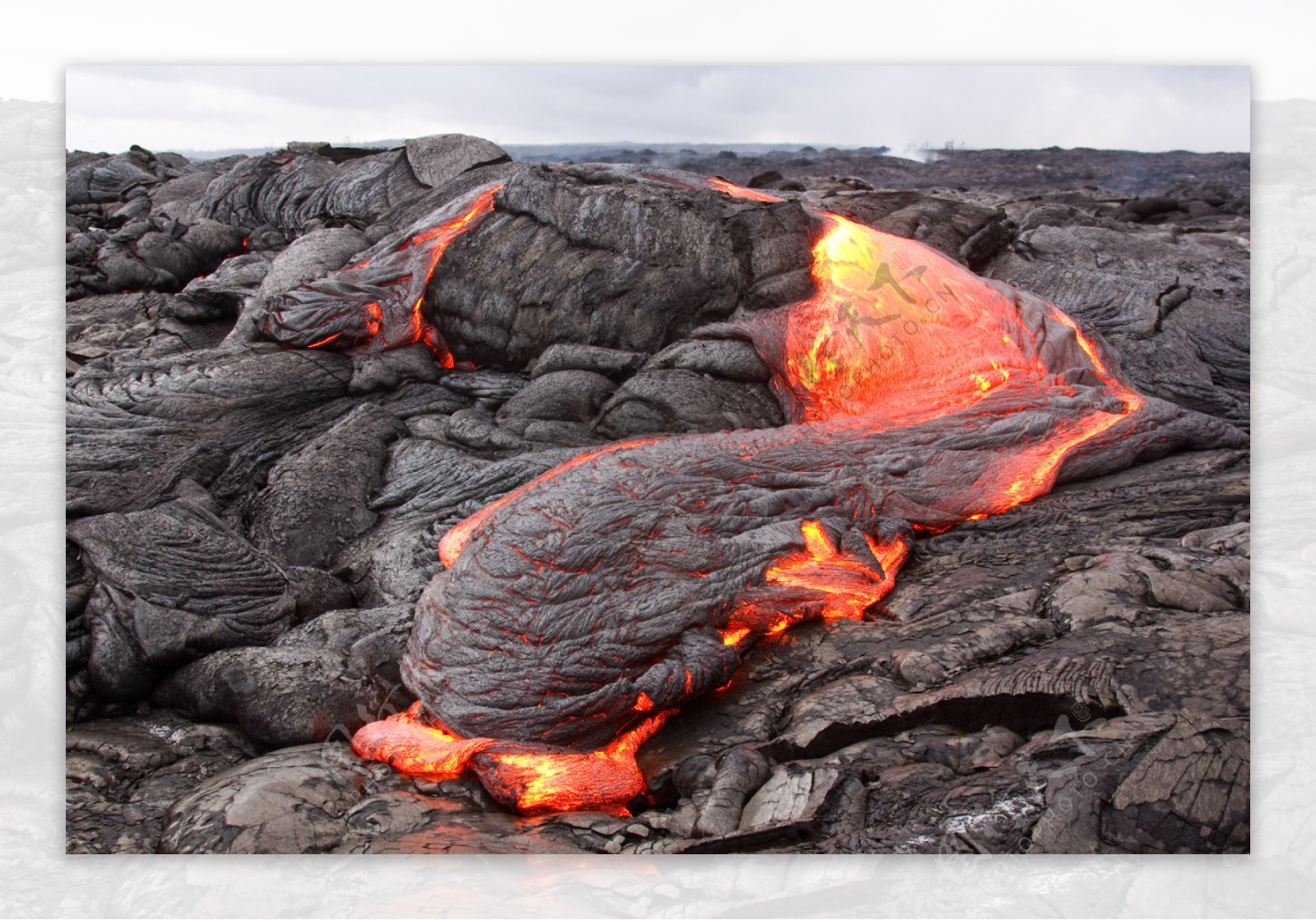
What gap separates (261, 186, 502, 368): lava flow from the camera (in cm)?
455

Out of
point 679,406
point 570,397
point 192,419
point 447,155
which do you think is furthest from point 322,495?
point 447,155

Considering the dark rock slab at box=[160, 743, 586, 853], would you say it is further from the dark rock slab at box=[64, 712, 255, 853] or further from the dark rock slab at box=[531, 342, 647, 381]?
the dark rock slab at box=[531, 342, 647, 381]

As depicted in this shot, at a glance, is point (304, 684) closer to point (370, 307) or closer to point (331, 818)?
point (331, 818)

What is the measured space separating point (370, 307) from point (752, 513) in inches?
77.6

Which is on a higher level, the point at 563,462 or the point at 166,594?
the point at 563,462

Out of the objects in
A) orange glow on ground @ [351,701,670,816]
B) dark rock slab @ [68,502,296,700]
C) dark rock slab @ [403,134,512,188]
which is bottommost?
orange glow on ground @ [351,701,670,816]

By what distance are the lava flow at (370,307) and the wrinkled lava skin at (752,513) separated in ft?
3.35

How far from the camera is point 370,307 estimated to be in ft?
15.1

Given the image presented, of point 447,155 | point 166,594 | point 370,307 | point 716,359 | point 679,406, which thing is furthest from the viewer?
point 447,155

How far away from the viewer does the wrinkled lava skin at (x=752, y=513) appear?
3.46m

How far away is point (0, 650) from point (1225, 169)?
5.04 meters

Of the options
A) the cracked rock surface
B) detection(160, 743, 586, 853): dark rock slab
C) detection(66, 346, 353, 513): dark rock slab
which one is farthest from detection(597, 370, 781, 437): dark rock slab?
detection(160, 743, 586, 853): dark rock slab

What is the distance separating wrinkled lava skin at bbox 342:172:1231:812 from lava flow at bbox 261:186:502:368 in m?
1.02

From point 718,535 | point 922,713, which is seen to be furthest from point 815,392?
point 922,713
